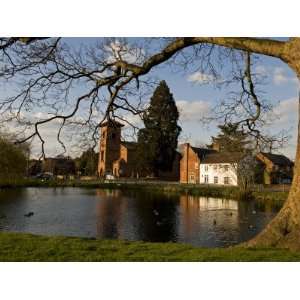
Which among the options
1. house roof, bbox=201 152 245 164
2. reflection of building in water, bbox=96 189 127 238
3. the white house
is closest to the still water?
reflection of building in water, bbox=96 189 127 238

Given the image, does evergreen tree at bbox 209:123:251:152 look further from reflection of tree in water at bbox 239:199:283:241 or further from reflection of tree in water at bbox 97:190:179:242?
reflection of tree in water at bbox 97:190:179:242

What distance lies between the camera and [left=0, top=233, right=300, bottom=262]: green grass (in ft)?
15.4

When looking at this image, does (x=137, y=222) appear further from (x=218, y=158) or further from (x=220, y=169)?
(x=220, y=169)

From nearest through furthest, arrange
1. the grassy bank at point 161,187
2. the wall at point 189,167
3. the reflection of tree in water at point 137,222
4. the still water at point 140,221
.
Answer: the still water at point 140,221 < the reflection of tree in water at point 137,222 < the grassy bank at point 161,187 < the wall at point 189,167

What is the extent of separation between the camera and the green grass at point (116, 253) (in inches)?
184

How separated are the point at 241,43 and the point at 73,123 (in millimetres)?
3082

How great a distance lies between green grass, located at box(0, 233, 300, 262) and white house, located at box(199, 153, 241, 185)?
17.8 meters

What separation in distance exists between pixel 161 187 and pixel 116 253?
62.7 feet

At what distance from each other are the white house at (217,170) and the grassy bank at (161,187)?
179 centimetres

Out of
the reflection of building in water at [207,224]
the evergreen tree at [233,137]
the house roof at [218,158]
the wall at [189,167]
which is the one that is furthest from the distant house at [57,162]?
the wall at [189,167]

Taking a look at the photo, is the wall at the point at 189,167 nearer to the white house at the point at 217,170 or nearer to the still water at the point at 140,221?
the white house at the point at 217,170

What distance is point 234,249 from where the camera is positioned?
204 inches

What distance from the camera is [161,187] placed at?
24.0 m

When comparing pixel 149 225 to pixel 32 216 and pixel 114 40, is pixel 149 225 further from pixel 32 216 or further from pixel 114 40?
pixel 114 40
